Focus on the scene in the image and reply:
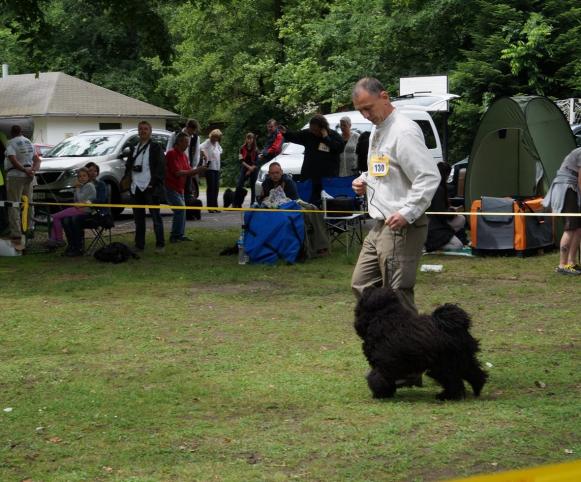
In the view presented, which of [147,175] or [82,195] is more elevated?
[147,175]

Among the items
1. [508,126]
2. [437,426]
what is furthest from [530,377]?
[508,126]

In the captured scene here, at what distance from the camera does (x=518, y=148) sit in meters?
16.3

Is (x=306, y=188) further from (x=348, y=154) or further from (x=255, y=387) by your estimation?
(x=255, y=387)

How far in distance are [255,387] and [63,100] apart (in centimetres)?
4289

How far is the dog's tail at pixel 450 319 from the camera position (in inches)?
249

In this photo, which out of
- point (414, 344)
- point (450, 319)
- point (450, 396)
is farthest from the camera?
point (450, 396)

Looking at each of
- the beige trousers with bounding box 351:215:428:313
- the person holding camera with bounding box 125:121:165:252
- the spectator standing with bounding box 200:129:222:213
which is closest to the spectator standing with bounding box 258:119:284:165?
the spectator standing with bounding box 200:129:222:213

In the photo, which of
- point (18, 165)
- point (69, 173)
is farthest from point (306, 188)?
point (69, 173)

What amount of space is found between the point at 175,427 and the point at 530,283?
681cm

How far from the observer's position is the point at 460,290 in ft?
37.8

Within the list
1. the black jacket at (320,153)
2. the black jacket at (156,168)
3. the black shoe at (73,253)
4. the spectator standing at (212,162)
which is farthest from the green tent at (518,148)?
the spectator standing at (212,162)

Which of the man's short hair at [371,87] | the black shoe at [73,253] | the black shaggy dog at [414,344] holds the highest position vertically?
the man's short hair at [371,87]

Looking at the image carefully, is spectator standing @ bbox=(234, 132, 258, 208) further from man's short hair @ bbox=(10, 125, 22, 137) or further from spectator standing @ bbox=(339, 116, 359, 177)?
man's short hair @ bbox=(10, 125, 22, 137)

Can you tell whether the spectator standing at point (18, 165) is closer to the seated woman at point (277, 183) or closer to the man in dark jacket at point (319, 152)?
the seated woman at point (277, 183)
